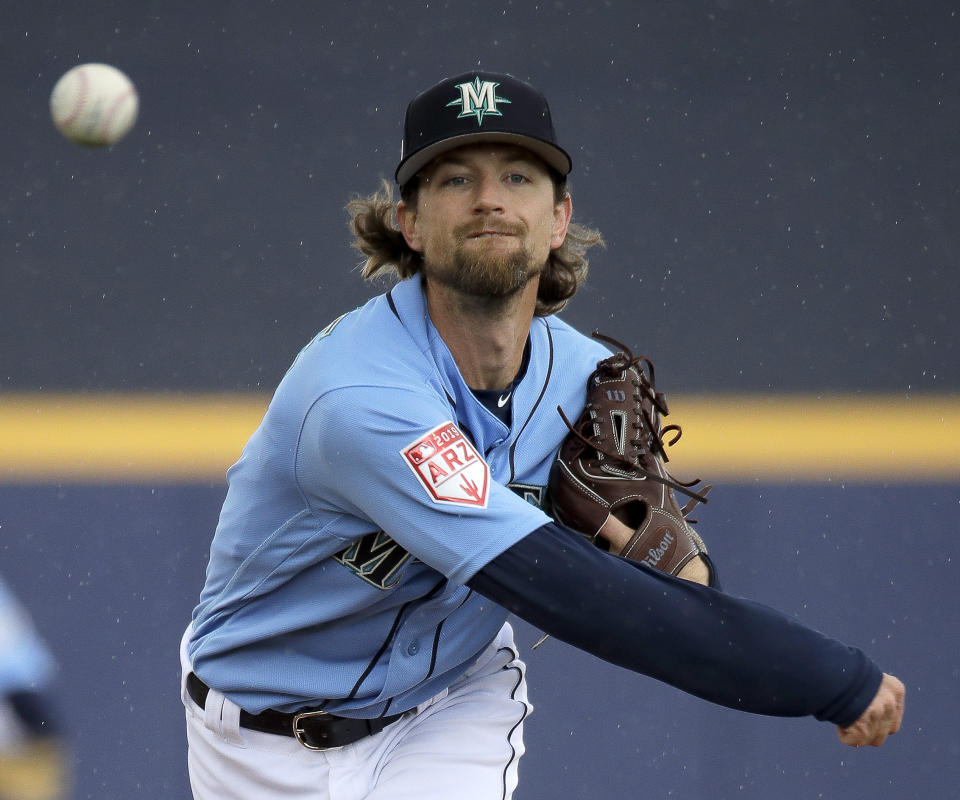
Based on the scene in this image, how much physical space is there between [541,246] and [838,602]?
2193 mm

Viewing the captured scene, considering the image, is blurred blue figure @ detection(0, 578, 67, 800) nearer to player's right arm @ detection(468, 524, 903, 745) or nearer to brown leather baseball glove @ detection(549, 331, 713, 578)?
player's right arm @ detection(468, 524, 903, 745)

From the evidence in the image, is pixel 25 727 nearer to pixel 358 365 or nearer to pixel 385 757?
pixel 358 365

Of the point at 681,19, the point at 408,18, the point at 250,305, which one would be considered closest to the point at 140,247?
the point at 250,305

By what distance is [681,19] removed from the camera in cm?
434

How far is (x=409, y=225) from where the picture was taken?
248cm

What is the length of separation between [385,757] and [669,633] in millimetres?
738

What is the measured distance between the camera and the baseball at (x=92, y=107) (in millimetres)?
3174

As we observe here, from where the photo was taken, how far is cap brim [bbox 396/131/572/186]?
2.26m

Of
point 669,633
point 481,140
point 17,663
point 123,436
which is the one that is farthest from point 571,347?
point 123,436

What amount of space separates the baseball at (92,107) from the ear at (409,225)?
1064mm

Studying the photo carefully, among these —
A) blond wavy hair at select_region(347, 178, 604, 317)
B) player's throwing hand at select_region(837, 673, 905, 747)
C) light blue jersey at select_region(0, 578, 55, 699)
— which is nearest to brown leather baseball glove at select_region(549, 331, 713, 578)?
blond wavy hair at select_region(347, 178, 604, 317)

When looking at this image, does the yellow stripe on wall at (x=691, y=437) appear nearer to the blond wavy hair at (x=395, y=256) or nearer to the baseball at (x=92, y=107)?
the baseball at (x=92, y=107)

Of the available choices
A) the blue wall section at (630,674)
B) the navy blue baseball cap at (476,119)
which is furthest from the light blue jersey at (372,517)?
the blue wall section at (630,674)

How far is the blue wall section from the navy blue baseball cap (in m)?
2.01
